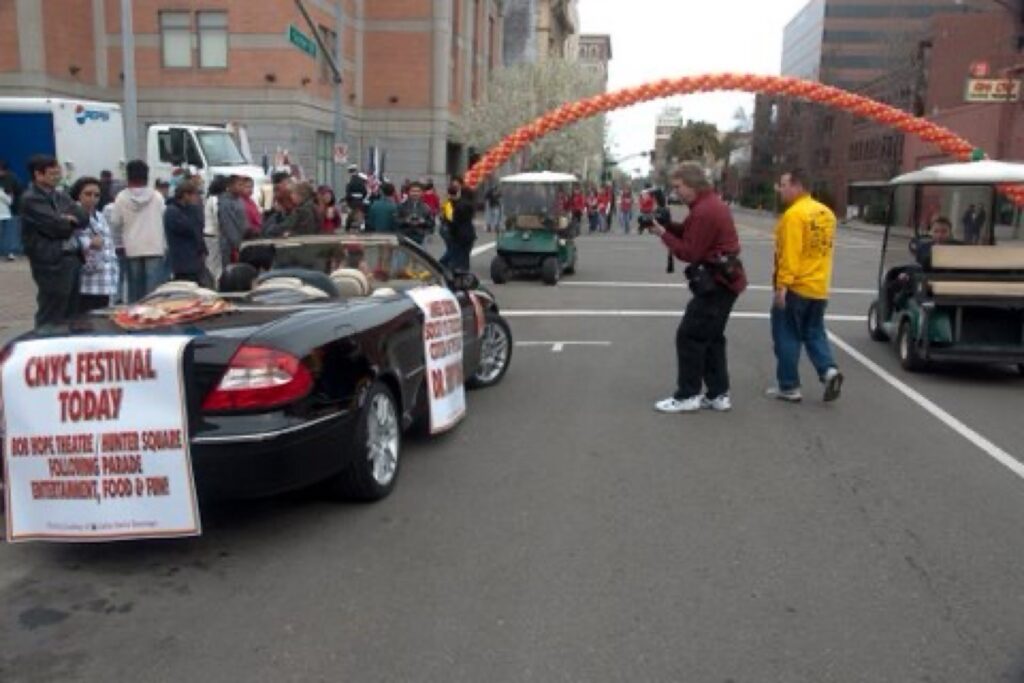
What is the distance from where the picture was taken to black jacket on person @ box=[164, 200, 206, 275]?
9867mm

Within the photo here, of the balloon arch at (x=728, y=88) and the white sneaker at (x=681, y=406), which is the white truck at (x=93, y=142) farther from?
the white sneaker at (x=681, y=406)

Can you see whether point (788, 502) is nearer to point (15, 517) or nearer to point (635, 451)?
point (635, 451)

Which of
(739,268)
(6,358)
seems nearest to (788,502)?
(739,268)

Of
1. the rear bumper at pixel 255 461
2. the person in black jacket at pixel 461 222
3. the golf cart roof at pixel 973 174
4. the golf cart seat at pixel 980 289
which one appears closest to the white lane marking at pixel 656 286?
the person in black jacket at pixel 461 222

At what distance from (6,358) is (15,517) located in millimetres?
727

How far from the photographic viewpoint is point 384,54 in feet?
138

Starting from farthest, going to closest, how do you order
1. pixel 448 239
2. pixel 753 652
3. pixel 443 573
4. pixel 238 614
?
pixel 448 239, pixel 443 573, pixel 238 614, pixel 753 652

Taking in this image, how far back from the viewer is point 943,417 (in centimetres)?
736

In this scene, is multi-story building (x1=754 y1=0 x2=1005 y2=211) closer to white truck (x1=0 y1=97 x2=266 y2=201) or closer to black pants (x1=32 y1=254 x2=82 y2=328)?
white truck (x1=0 y1=97 x2=266 y2=201)

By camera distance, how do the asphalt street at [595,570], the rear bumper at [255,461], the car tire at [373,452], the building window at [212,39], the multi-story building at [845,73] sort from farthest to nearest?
the multi-story building at [845,73]
the building window at [212,39]
the car tire at [373,452]
the rear bumper at [255,461]
the asphalt street at [595,570]

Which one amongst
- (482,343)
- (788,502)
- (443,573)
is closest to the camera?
(443,573)

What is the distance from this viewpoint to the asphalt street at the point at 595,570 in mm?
3486

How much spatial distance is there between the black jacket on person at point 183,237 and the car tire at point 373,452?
17.6 ft

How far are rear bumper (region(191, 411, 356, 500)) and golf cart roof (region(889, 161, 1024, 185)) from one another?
7.65 m
